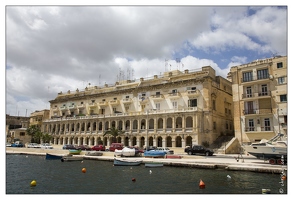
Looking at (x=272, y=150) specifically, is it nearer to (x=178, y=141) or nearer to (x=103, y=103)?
(x=178, y=141)

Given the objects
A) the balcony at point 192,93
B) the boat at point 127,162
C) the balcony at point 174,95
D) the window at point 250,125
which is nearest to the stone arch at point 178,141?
the balcony at point 174,95

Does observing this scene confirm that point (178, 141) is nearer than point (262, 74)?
No

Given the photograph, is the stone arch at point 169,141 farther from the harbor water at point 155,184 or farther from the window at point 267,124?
the harbor water at point 155,184

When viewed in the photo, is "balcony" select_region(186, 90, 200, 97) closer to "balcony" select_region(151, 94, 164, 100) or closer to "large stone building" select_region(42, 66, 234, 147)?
"large stone building" select_region(42, 66, 234, 147)

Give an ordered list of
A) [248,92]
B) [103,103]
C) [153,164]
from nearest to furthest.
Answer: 1. [153,164]
2. [248,92]
3. [103,103]

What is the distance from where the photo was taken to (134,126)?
63094 mm

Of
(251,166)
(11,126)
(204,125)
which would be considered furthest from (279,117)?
(11,126)

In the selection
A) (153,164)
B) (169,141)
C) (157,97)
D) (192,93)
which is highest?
(192,93)

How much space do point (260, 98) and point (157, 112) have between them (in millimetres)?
21624

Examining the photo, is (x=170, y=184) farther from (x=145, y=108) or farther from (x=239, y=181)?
(x=145, y=108)

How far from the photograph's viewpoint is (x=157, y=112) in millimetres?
56844

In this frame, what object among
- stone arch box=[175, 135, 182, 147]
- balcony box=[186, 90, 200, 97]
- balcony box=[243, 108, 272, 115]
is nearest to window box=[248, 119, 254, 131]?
balcony box=[243, 108, 272, 115]

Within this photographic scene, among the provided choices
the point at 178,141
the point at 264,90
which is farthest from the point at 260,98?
the point at 178,141

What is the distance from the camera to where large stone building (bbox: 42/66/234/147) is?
52.0m
